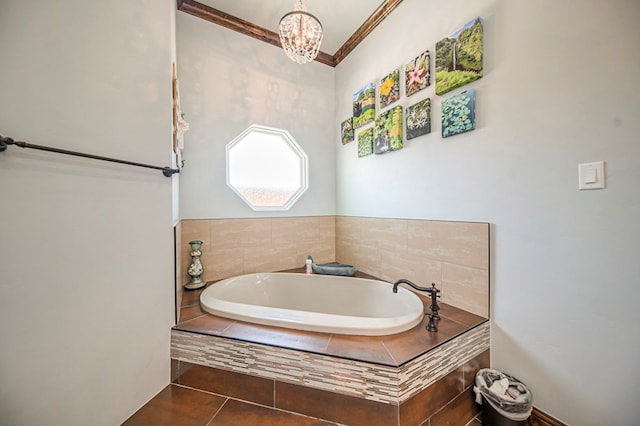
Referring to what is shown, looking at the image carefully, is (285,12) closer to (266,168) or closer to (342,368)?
(266,168)

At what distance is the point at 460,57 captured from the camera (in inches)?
53.5

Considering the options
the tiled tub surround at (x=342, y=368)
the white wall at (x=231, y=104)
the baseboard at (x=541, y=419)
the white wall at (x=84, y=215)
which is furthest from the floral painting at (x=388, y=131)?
the baseboard at (x=541, y=419)

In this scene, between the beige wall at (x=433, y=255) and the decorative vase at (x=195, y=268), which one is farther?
the decorative vase at (x=195, y=268)

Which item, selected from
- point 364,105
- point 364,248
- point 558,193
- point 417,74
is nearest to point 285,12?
point 364,105

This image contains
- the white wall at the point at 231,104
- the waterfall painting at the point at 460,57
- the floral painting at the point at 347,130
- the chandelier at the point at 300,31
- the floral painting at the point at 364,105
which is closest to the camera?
the waterfall painting at the point at 460,57

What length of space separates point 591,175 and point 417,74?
3.93 feet

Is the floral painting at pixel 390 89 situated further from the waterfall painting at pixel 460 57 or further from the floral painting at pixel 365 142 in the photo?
the waterfall painting at pixel 460 57

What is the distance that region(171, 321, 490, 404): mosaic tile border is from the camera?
3.07ft

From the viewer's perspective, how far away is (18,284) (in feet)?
2.52

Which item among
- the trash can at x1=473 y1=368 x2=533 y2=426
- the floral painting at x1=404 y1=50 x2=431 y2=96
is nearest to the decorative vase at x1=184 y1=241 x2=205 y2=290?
the trash can at x1=473 y1=368 x2=533 y2=426

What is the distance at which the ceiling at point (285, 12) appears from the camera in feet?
6.17

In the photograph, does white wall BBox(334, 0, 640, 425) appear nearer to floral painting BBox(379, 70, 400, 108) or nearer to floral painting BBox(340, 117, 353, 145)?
floral painting BBox(379, 70, 400, 108)

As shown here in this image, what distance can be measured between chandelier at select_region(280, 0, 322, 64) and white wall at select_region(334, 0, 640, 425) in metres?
0.87

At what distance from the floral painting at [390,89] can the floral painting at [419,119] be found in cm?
22
